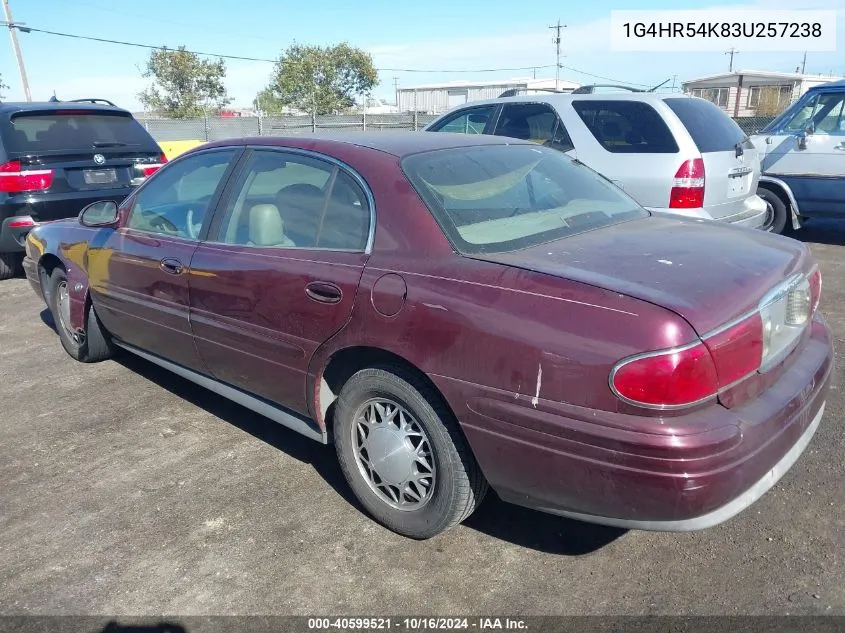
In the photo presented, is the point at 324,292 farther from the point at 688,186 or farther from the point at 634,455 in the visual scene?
the point at 688,186

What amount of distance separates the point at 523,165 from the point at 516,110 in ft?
12.7

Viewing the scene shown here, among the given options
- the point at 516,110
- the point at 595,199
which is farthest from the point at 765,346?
the point at 516,110

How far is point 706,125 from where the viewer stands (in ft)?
21.0

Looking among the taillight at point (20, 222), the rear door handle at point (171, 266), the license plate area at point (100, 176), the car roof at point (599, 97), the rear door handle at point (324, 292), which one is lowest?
the taillight at point (20, 222)

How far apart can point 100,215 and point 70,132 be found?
3.50 metres

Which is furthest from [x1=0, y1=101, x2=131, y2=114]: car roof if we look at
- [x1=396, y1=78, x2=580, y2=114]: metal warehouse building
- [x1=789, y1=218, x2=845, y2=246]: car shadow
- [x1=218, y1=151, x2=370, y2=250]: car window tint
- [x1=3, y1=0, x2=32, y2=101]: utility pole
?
[x1=396, y1=78, x2=580, y2=114]: metal warehouse building

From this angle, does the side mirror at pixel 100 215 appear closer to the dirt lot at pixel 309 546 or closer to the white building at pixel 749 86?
the dirt lot at pixel 309 546

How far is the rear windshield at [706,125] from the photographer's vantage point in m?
6.21

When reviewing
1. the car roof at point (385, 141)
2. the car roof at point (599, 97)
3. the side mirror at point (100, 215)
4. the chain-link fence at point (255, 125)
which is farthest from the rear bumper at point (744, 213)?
the chain-link fence at point (255, 125)

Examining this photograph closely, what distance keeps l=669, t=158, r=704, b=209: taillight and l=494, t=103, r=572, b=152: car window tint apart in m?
1.08

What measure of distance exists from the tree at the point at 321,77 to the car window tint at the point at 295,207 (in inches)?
1940

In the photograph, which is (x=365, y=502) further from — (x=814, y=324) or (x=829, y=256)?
(x=829, y=256)

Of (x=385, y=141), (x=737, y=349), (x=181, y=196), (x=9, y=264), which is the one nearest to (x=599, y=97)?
(x=385, y=141)

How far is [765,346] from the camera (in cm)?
242
